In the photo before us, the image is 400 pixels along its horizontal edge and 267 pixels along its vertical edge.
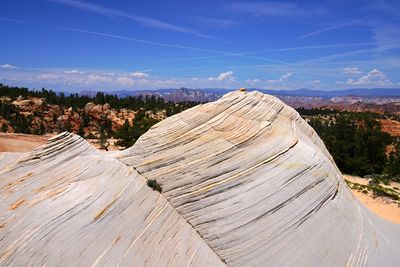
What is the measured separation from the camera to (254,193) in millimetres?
14320

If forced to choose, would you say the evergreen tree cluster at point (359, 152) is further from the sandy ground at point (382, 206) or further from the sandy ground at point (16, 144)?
the sandy ground at point (16, 144)

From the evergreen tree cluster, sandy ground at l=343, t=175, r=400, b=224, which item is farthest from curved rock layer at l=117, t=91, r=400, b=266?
the evergreen tree cluster

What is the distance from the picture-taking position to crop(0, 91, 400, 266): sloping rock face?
1103cm

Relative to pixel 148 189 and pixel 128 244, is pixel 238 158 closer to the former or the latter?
pixel 148 189

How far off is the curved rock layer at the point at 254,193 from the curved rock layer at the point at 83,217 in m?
0.90

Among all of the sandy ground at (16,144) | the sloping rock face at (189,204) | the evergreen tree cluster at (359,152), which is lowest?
the evergreen tree cluster at (359,152)

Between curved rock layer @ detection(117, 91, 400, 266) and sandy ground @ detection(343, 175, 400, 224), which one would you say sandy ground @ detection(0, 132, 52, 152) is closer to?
curved rock layer @ detection(117, 91, 400, 266)

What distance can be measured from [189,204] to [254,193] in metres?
2.75

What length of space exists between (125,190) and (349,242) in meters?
9.74

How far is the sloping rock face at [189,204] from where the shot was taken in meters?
11.0

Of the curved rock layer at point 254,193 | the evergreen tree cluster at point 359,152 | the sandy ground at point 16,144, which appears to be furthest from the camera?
the evergreen tree cluster at point 359,152

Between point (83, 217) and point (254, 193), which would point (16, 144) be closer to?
point (83, 217)

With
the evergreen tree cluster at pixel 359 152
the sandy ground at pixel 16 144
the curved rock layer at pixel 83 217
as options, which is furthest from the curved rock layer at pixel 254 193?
the evergreen tree cluster at pixel 359 152

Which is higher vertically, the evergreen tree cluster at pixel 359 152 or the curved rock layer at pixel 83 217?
the curved rock layer at pixel 83 217
